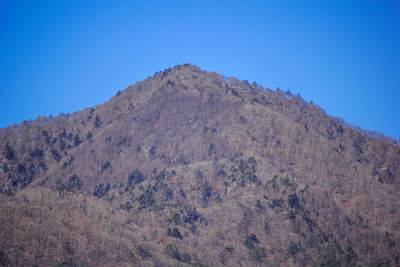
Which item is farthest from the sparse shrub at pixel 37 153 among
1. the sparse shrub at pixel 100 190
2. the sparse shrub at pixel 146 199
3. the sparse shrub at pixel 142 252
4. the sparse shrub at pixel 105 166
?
the sparse shrub at pixel 142 252

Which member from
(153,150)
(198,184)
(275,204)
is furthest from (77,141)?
(275,204)

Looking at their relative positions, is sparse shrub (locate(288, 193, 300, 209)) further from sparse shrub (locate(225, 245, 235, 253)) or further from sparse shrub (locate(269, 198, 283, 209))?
sparse shrub (locate(225, 245, 235, 253))

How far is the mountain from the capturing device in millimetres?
90688

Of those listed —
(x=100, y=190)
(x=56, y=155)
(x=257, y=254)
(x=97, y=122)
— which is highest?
(x=97, y=122)

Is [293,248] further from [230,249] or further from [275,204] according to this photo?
[275,204]

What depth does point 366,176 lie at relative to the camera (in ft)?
432

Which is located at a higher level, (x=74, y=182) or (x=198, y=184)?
(x=198, y=184)

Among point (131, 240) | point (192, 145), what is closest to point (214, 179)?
point (192, 145)

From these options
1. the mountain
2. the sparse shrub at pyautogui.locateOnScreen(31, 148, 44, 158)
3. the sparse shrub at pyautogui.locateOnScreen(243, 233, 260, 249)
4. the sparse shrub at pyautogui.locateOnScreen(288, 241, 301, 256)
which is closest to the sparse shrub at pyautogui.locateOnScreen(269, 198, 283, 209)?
the mountain

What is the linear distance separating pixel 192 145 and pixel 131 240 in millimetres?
67347

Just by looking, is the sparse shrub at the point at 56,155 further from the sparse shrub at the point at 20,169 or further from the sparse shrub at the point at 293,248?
the sparse shrub at the point at 293,248

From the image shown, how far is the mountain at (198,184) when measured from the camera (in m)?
90.7

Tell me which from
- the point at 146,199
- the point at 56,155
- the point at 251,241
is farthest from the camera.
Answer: the point at 56,155

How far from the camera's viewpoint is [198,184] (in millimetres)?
132125
